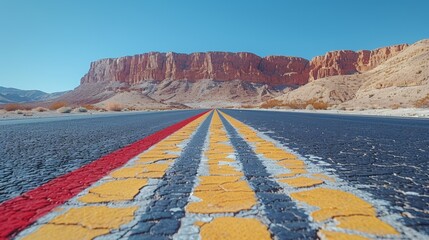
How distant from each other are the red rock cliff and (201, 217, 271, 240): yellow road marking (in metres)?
137

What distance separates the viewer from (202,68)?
142 m

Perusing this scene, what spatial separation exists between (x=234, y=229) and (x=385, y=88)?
2086 inches

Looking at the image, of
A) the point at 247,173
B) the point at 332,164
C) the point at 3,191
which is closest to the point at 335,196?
the point at 247,173

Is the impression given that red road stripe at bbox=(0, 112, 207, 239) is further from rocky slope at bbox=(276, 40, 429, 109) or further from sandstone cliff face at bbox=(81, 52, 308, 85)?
sandstone cliff face at bbox=(81, 52, 308, 85)

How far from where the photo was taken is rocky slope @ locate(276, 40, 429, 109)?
38.6 metres

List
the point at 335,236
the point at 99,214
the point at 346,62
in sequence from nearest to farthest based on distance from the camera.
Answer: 1. the point at 335,236
2. the point at 99,214
3. the point at 346,62

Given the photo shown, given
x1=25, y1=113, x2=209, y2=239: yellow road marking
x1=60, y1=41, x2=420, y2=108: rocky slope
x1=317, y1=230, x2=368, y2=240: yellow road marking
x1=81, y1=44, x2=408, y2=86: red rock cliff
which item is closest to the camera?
x1=317, y1=230, x2=368, y2=240: yellow road marking

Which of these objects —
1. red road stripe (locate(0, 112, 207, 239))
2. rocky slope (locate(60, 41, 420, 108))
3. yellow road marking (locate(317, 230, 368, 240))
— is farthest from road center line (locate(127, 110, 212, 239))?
rocky slope (locate(60, 41, 420, 108))

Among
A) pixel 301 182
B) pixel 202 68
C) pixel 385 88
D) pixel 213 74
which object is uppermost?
pixel 202 68

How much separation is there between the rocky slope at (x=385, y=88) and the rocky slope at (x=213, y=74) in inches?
1954

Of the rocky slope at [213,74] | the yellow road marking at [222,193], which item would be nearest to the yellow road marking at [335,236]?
the yellow road marking at [222,193]

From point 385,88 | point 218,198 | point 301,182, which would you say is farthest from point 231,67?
point 218,198

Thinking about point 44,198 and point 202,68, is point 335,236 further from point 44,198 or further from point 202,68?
point 202,68

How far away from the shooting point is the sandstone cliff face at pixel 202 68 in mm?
139000
